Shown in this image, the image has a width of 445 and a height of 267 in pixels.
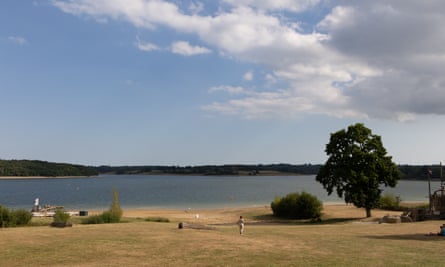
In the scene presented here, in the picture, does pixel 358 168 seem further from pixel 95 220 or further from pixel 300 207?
pixel 95 220

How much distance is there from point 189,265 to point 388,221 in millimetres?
26454

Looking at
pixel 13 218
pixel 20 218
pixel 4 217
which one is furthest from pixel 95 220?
pixel 4 217

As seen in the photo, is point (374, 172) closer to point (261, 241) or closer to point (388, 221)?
point (388, 221)

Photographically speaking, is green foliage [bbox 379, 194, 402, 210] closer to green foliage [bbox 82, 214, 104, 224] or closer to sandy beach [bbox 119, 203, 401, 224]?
sandy beach [bbox 119, 203, 401, 224]

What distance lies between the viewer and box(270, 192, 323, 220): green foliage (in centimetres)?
4997

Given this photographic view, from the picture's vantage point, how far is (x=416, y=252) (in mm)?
18172

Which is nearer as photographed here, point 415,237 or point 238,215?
point 415,237

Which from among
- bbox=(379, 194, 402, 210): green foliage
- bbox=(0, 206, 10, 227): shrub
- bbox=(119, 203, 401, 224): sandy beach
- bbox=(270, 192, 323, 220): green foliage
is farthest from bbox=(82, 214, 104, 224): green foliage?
bbox=(379, 194, 402, 210): green foliage

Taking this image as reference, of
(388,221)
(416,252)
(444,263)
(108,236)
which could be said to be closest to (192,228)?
(108,236)

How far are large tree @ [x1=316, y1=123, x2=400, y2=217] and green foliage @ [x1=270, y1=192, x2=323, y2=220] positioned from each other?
522 centimetres

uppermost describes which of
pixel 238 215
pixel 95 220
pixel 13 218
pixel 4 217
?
pixel 4 217

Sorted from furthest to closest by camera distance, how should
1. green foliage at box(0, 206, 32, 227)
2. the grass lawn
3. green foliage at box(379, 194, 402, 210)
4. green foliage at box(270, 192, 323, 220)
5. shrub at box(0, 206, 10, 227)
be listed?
green foliage at box(379, 194, 402, 210) < green foliage at box(270, 192, 323, 220) < green foliage at box(0, 206, 32, 227) < shrub at box(0, 206, 10, 227) < the grass lawn

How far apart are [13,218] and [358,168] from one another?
3321 centimetres

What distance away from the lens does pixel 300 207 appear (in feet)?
166
